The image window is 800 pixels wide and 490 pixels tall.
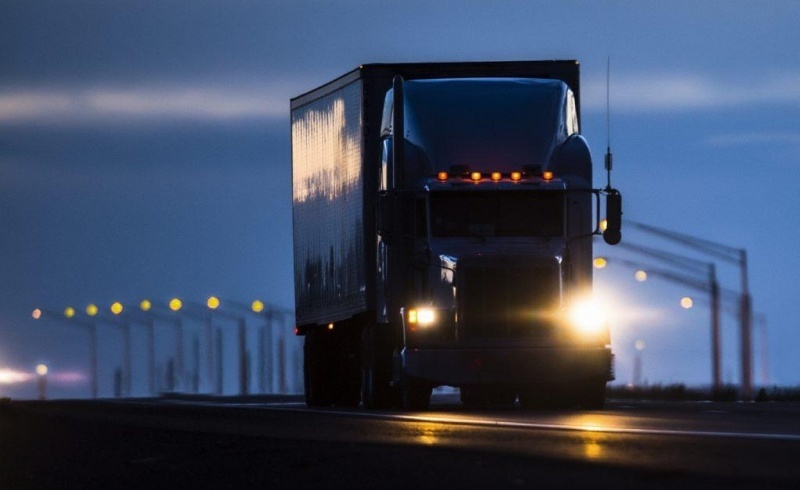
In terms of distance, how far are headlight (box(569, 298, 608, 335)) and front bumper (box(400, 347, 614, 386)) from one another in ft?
1.19

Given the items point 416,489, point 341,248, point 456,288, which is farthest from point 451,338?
point 416,489

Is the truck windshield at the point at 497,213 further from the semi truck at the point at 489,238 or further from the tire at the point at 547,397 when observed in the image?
the tire at the point at 547,397

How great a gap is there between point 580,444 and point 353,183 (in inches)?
620

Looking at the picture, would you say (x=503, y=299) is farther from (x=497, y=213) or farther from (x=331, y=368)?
(x=331, y=368)

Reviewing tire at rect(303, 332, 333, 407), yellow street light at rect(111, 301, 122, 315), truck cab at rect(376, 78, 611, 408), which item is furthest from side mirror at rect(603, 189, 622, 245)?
yellow street light at rect(111, 301, 122, 315)

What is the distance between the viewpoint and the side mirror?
29.6 metres

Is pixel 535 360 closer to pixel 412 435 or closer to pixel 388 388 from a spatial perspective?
pixel 388 388

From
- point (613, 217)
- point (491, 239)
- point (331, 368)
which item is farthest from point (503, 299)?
point (331, 368)

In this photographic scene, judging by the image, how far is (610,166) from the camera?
30.3m

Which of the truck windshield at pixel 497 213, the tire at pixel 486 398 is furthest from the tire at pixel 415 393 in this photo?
the tire at pixel 486 398

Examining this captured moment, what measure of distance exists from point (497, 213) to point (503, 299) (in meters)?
1.27

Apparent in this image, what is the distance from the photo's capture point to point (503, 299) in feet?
97.8

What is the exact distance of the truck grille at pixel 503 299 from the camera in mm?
29719

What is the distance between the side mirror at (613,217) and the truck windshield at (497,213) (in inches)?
29.3
